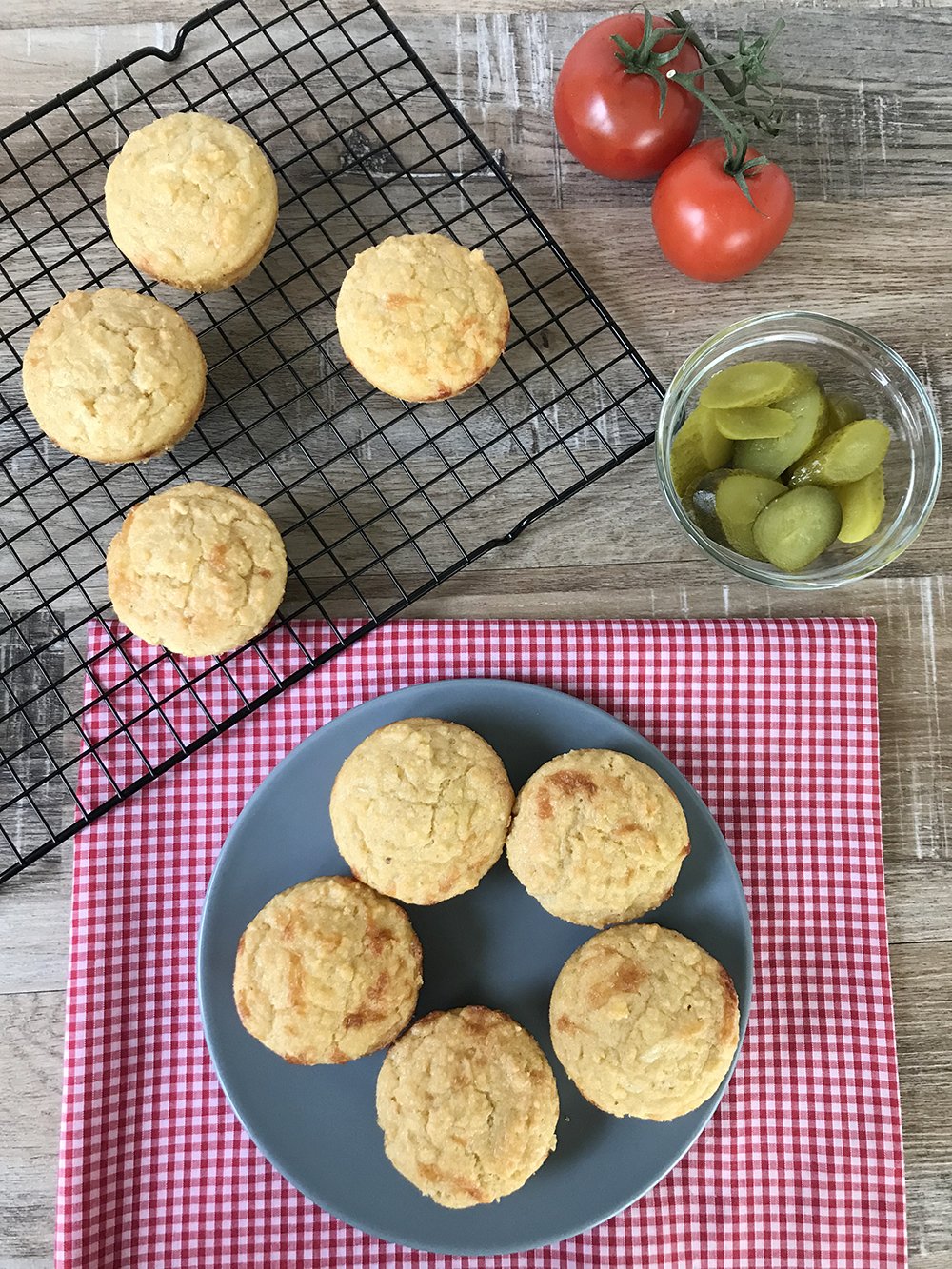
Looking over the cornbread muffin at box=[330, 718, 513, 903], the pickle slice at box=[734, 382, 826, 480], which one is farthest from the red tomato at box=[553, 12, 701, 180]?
the cornbread muffin at box=[330, 718, 513, 903]

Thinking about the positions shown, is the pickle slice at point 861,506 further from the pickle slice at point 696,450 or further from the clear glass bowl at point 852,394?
the pickle slice at point 696,450

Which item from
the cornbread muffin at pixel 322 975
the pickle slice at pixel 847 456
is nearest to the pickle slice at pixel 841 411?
the pickle slice at pixel 847 456

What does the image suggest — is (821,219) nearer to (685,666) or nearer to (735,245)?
(735,245)

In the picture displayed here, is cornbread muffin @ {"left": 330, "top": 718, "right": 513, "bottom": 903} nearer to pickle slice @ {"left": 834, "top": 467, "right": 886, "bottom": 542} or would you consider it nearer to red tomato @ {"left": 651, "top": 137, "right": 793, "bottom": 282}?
pickle slice @ {"left": 834, "top": 467, "right": 886, "bottom": 542}

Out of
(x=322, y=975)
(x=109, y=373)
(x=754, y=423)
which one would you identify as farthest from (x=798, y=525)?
(x=109, y=373)

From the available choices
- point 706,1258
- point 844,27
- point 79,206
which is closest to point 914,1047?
point 706,1258

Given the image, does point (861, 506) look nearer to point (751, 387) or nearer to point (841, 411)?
point (841, 411)
